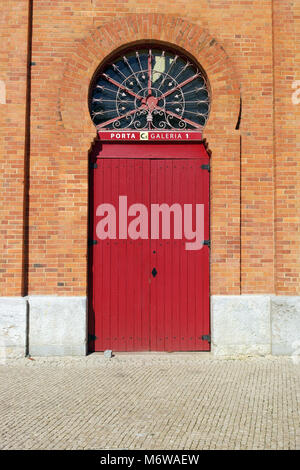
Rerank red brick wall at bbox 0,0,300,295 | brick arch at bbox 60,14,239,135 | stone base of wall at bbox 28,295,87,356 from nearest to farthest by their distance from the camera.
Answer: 1. stone base of wall at bbox 28,295,87,356
2. red brick wall at bbox 0,0,300,295
3. brick arch at bbox 60,14,239,135

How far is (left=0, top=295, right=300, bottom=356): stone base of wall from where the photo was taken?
6730 mm

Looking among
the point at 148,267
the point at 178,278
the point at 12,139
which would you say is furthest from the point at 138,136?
the point at 178,278

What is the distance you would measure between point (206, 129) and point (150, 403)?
4.43 metres

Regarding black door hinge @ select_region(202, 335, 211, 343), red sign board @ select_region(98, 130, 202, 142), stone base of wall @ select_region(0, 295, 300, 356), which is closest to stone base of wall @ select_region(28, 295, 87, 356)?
stone base of wall @ select_region(0, 295, 300, 356)

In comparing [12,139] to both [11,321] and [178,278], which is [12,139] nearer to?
[11,321]

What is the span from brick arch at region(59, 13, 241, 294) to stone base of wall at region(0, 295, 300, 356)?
1.40ft

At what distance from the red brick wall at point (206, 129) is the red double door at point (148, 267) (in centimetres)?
34

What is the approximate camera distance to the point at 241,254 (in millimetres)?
7027

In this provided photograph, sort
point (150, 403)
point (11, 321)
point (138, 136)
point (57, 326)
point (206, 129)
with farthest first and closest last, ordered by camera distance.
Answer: point (138, 136) < point (206, 129) < point (57, 326) < point (11, 321) < point (150, 403)

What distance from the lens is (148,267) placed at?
280 inches

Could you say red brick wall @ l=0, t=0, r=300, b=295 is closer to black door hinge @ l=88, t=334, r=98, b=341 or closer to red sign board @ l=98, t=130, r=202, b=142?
red sign board @ l=98, t=130, r=202, b=142

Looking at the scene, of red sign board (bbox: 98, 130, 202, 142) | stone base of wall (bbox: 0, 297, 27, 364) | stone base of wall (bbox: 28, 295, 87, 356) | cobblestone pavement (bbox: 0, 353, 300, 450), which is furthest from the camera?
red sign board (bbox: 98, 130, 202, 142)

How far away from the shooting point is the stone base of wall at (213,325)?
6.73 metres

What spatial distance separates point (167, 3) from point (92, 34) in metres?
1.41
